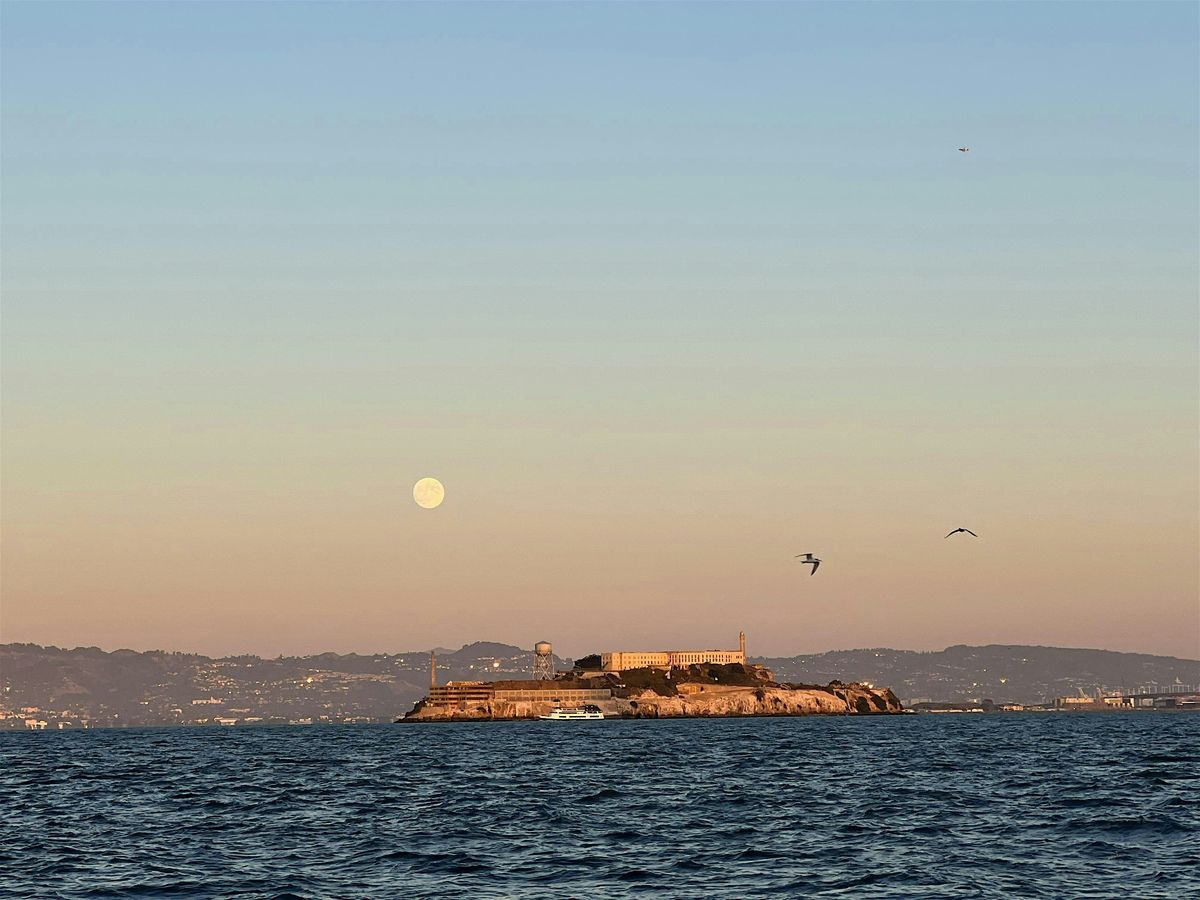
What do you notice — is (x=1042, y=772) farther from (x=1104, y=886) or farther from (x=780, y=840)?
(x=1104, y=886)

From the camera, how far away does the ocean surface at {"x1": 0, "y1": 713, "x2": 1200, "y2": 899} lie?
155ft

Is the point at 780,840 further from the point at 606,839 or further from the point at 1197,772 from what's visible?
the point at 1197,772

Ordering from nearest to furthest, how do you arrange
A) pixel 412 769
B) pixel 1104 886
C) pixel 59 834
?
pixel 1104 886 → pixel 59 834 → pixel 412 769

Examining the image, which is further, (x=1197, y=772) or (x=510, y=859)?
(x=1197, y=772)

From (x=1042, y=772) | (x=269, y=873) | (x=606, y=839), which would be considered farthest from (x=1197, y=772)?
(x=269, y=873)

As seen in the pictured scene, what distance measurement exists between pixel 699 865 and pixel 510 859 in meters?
6.72

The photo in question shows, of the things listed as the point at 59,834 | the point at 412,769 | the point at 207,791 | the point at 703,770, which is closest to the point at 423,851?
the point at 59,834

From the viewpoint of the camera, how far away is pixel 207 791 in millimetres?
86125

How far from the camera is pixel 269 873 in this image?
49781mm

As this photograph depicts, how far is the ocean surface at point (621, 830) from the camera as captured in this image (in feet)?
155

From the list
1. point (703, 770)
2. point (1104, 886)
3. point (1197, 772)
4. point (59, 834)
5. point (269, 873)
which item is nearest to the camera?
point (1104, 886)

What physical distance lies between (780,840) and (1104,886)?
14.1 metres

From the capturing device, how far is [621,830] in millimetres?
60188

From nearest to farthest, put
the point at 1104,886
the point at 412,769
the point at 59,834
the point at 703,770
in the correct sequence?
the point at 1104,886 → the point at 59,834 → the point at 703,770 → the point at 412,769
